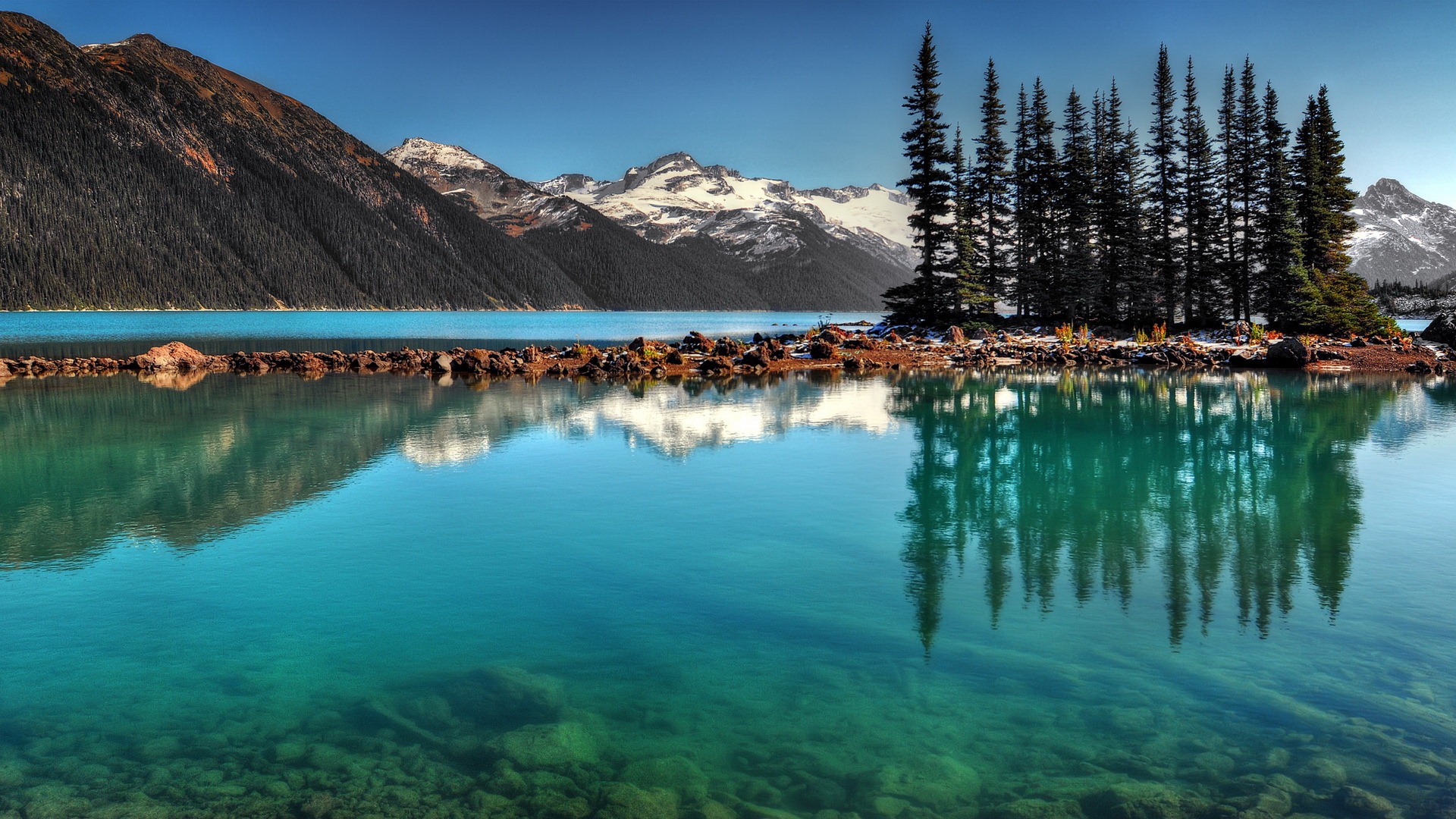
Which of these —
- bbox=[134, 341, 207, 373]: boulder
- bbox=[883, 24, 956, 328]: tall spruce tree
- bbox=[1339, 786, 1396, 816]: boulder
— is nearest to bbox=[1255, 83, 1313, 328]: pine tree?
bbox=[883, 24, 956, 328]: tall spruce tree

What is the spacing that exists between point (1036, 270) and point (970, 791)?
2320 inches

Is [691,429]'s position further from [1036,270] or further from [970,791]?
[1036,270]

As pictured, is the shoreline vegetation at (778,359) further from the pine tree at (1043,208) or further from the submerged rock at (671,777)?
the submerged rock at (671,777)

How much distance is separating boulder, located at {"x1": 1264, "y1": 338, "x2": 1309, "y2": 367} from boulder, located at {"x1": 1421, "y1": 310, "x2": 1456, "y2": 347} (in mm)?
10479

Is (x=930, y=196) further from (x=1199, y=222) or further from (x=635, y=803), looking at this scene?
(x=635, y=803)

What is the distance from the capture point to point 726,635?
7.68m

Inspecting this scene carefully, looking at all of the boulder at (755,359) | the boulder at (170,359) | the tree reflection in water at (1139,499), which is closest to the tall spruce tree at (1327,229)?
the tree reflection in water at (1139,499)

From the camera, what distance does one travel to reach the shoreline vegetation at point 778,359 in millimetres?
38469

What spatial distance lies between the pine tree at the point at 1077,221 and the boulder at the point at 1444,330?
17.4 meters

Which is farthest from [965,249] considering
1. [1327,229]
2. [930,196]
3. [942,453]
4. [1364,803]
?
[1364,803]

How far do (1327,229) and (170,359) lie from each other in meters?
65.8

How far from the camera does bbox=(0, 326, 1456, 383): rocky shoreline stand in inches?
1523

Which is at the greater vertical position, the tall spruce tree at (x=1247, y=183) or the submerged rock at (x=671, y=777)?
the tall spruce tree at (x=1247, y=183)

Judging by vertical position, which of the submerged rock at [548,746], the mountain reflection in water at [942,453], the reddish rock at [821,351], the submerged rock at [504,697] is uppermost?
the reddish rock at [821,351]
